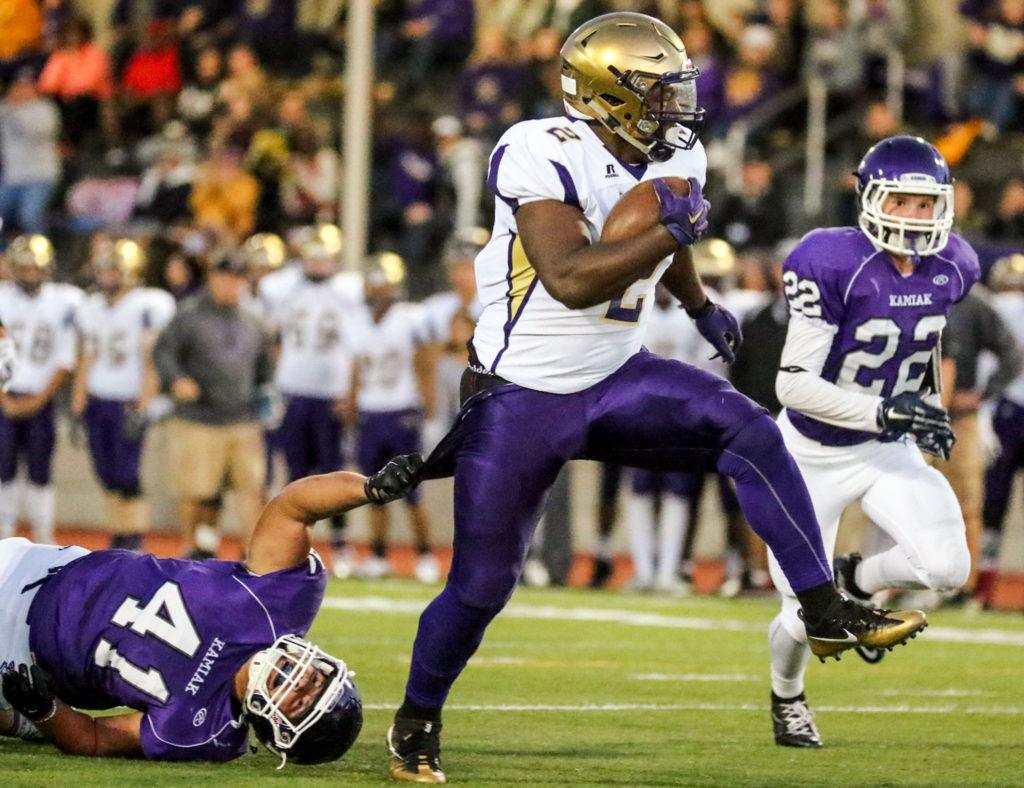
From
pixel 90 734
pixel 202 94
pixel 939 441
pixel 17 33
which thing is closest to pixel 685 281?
pixel 939 441

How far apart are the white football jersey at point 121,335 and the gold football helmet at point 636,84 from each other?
7239mm

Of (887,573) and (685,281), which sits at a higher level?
(685,281)

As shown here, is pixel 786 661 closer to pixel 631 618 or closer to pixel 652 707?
pixel 652 707

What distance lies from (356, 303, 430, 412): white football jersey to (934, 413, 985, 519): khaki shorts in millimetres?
3069

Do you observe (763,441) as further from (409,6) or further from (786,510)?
(409,6)

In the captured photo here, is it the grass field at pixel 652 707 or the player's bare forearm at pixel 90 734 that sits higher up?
the player's bare forearm at pixel 90 734

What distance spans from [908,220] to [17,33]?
13.8 meters

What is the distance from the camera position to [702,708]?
6.79m

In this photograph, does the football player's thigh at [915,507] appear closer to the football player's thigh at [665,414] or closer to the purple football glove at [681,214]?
the football player's thigh at [665,414]

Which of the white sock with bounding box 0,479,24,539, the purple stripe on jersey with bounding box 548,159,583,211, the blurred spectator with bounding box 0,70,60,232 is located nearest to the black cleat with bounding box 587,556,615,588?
the white sock with bounding box 0,479,24,539

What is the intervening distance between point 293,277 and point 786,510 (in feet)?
29.7

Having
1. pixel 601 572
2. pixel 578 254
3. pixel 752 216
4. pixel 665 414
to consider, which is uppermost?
pixel 578 254

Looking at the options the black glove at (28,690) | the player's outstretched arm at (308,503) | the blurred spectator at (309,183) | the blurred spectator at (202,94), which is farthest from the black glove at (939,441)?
the blurred spectator at (202,94)

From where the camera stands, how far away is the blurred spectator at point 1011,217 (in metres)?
12.8
